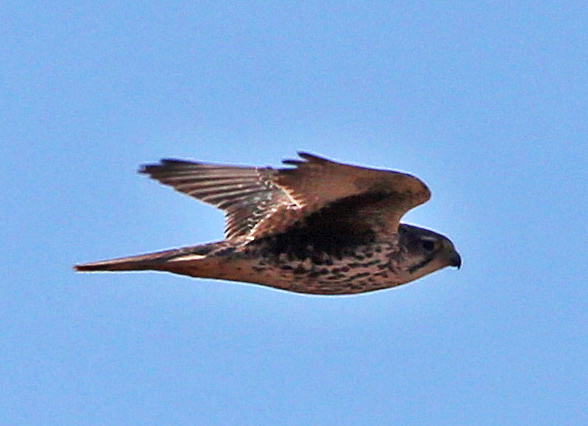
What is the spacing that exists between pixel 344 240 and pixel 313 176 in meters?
1.03

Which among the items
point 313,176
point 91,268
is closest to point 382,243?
point 313,176

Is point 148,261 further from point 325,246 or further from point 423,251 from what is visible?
point 423,251

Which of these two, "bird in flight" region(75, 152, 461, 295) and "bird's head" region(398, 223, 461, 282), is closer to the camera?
"bird in flight" region(75, 152, 461, 295)

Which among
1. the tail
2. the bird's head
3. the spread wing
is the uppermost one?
the spread wing

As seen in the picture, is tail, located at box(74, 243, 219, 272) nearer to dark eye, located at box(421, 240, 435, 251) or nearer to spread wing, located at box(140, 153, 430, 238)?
spread wing, located at box(140, 153, 430, 238)

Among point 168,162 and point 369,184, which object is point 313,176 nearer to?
point 369,184

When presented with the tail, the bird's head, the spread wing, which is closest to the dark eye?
the bird's head

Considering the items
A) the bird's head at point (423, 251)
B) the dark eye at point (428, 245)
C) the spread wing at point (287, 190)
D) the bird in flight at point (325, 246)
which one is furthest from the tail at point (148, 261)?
the dark eye at point (428, 245)

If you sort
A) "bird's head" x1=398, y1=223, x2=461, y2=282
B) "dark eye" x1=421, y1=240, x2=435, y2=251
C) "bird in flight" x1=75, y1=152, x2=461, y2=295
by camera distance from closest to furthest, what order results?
1. "bird in flight" x1=75, y1=152, x2=461, y2=295
2. "bird's head" x1=398, y1=223, x2=461, y2=282
3. "dark eye" x1=421, y1=240, x2=435, y2=251

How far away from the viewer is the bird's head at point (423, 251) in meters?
11.8

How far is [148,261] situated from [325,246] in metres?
1.30

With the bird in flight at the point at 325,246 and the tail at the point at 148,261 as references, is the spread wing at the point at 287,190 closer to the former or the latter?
the bird in flight at the point at 325,246

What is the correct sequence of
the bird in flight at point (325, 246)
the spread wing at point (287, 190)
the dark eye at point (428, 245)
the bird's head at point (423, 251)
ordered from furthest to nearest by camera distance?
the dark eye at point (428, 245) < the bird's head at point (423, 251) < the bird in flight at point (325, 246) < the spread wing at point (287, 190)

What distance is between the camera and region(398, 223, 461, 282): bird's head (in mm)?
11758
